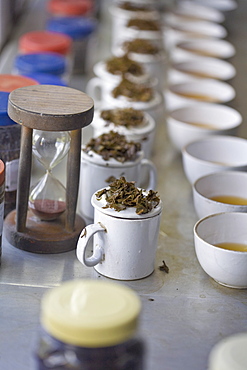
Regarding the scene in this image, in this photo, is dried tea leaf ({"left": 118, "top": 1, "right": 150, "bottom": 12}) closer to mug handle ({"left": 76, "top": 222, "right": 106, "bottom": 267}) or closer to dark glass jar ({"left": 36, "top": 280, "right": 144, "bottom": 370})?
mug handle ({"left": 76, "top": 222, "right": 106, "bottom": 267})

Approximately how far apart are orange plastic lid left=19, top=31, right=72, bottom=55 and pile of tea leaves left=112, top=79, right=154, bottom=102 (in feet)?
0.98

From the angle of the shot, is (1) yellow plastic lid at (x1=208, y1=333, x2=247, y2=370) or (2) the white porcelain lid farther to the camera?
(2) the white porcelain lid

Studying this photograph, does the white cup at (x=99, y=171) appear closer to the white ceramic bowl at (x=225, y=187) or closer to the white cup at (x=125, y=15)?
the white ceramic bowl at (x=225, y=187)

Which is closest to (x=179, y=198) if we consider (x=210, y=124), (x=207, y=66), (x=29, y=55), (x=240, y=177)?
(x=240, y=177)

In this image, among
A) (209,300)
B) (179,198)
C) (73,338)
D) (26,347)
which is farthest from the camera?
(179,198)

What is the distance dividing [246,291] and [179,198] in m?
0.38

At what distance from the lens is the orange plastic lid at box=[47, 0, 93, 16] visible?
2.32 m

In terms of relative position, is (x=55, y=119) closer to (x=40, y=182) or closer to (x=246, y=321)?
(x=40, y=182)

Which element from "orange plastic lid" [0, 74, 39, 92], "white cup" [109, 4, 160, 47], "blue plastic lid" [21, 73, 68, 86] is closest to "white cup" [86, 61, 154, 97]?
"blue plastic lid" [21, 73, 68, 86]

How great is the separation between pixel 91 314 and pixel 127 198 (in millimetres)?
383

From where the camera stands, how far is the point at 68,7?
2.33 m

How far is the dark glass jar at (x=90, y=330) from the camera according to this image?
59cm

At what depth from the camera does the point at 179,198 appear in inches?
53.5

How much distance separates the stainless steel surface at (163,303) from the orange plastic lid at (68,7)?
1.31 m
